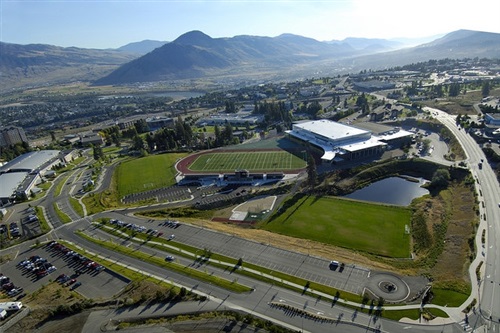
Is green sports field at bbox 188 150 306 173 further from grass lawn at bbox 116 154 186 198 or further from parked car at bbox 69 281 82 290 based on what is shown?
parked car at bbox 69 281 82 290

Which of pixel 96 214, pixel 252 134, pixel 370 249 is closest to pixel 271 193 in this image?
pixel 370 249

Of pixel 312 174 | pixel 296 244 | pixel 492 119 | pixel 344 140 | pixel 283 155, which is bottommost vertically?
pixel 296 244

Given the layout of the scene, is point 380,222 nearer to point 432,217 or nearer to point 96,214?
point 432,217

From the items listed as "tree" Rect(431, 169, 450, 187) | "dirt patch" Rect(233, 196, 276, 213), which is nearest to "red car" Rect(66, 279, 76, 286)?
"dirt patch" Rect(233, 196, 276, 213)

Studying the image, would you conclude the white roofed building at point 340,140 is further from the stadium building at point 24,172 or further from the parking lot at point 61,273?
the stadium building at point 24,172

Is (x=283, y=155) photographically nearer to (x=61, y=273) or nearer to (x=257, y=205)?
(x=257, y=205)

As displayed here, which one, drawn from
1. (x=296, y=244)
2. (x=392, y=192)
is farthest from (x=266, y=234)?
(x=392, y=192)
